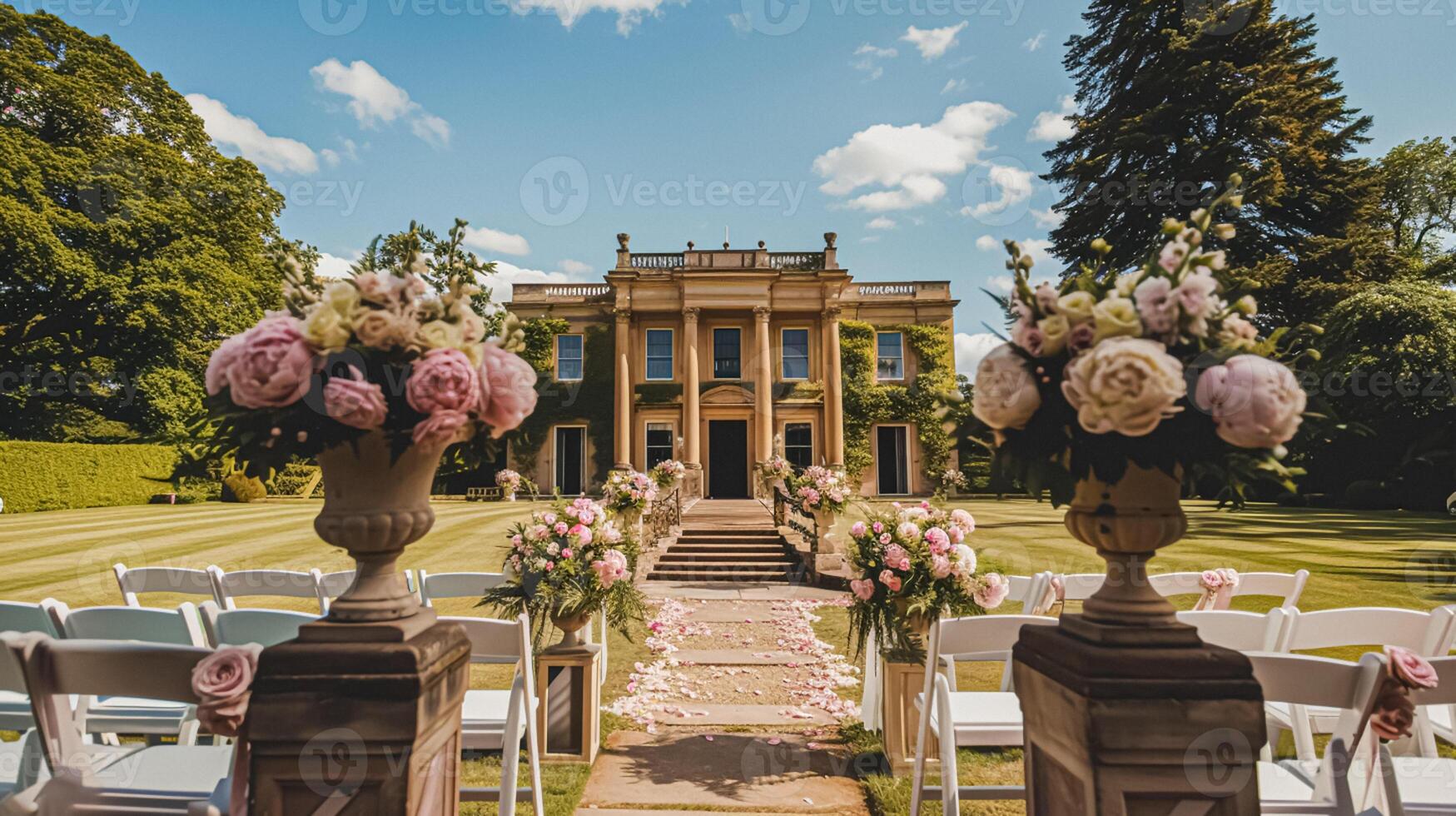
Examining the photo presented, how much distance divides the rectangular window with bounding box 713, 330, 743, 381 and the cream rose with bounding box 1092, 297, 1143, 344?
23.1 meters

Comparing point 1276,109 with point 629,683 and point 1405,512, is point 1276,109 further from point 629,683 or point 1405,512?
→ point 629,683

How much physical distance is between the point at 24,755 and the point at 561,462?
76.8 feet

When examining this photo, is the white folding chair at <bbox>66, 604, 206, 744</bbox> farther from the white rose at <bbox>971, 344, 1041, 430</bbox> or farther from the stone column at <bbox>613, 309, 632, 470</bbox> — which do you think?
the stone column at <bbox>613, 309, 632, 470</bbox>

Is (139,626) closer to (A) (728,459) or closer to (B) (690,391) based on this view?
(B) (690,391)

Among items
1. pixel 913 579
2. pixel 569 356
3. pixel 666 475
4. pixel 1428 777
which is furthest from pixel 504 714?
pixel 569 356

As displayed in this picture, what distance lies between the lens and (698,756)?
4254mm

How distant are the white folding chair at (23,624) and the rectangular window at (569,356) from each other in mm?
22839

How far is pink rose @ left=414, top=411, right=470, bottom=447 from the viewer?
1828mm

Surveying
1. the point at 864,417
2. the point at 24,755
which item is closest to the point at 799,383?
the point at 864,417

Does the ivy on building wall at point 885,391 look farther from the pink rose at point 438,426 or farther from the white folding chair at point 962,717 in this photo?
the pink rose at point 438,426

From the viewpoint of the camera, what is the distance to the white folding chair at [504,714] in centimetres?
278

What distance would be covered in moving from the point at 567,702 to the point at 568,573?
810mm

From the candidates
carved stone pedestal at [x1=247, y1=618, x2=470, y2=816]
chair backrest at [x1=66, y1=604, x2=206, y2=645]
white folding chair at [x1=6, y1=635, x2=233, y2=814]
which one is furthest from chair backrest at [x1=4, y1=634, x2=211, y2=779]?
chair backrest at [x1=66, y1=604, x2=206, y2=645]

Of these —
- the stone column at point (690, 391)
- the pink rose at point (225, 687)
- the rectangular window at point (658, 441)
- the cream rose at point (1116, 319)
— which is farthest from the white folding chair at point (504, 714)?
the rectangular window at point (658, 441)
